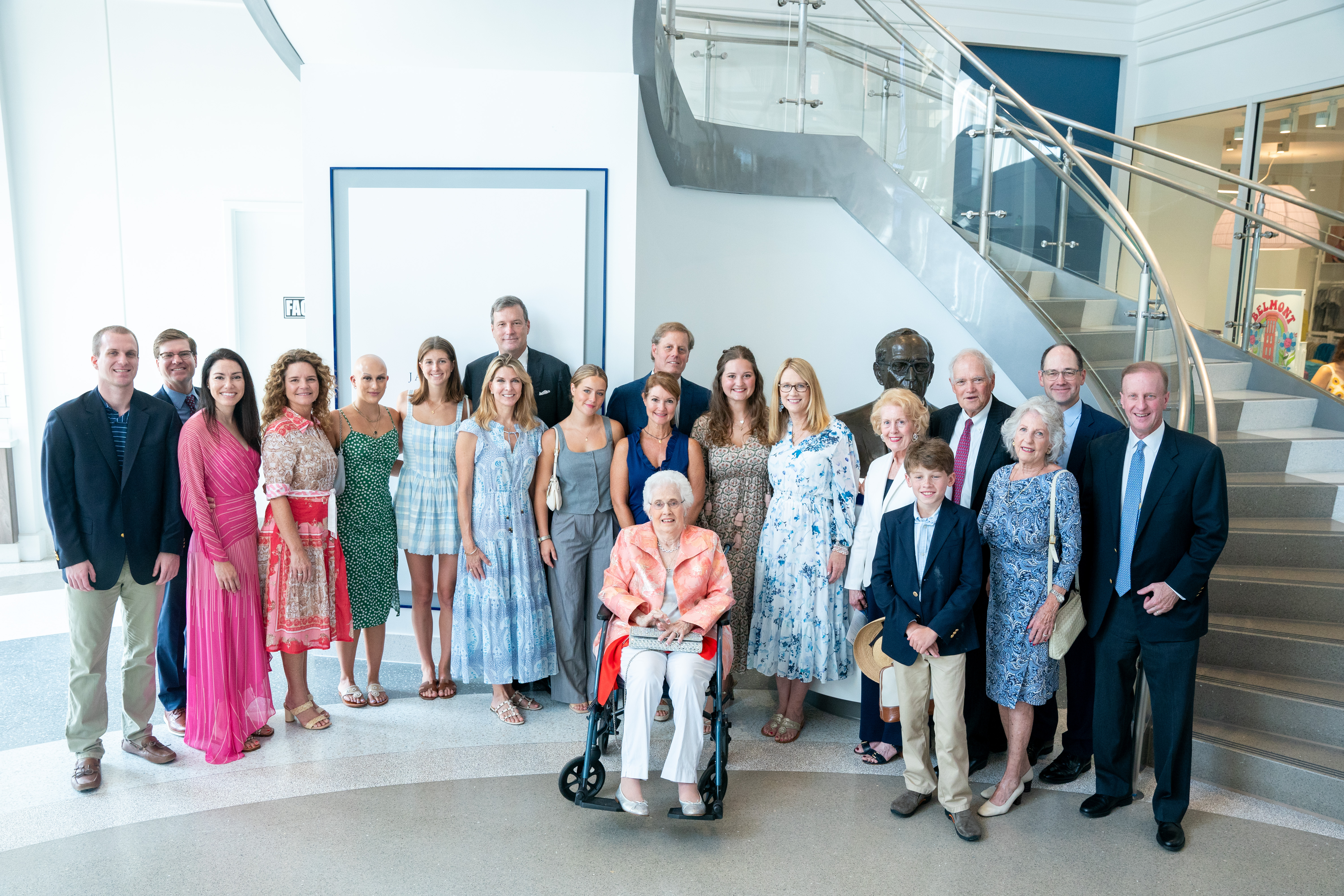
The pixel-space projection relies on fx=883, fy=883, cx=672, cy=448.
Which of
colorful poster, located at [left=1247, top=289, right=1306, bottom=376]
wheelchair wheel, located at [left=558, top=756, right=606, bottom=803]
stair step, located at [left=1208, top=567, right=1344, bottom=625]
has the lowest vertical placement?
wheelchair wheel, located at [left=558, top=756, right=606, bottom=803]

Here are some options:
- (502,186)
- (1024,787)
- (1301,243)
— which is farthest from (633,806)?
(1301,243)

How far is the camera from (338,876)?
9.13ft

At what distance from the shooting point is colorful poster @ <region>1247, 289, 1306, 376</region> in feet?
19.5

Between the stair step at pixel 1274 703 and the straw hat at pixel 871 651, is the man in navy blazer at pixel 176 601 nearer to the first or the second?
the straw hat at pixel 871 651

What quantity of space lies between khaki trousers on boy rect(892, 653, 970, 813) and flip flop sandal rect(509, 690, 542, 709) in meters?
1.72

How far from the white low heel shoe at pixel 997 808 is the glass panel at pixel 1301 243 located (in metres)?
4.09

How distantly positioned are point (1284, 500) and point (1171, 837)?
2.11 m

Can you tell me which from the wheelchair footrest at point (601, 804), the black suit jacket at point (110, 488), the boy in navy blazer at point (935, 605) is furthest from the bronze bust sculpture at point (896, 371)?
the black suit jacket at point (110, 488)

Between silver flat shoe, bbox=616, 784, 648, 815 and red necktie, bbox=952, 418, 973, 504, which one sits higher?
red necktie, bbox=952, 418, 973, 504

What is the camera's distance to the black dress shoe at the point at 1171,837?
302cm

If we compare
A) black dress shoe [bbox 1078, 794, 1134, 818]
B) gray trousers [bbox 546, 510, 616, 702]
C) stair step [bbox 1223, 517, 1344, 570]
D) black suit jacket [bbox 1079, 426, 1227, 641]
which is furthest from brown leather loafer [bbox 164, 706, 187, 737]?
stair step [bbox 1223, 517, 1344, 570]

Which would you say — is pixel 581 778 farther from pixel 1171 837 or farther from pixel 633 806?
pixel 1171 837

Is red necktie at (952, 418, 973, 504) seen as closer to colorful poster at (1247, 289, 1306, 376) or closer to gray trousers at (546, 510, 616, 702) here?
gray trousers at (546, 510, 616, 702)

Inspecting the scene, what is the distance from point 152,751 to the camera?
3520mm
